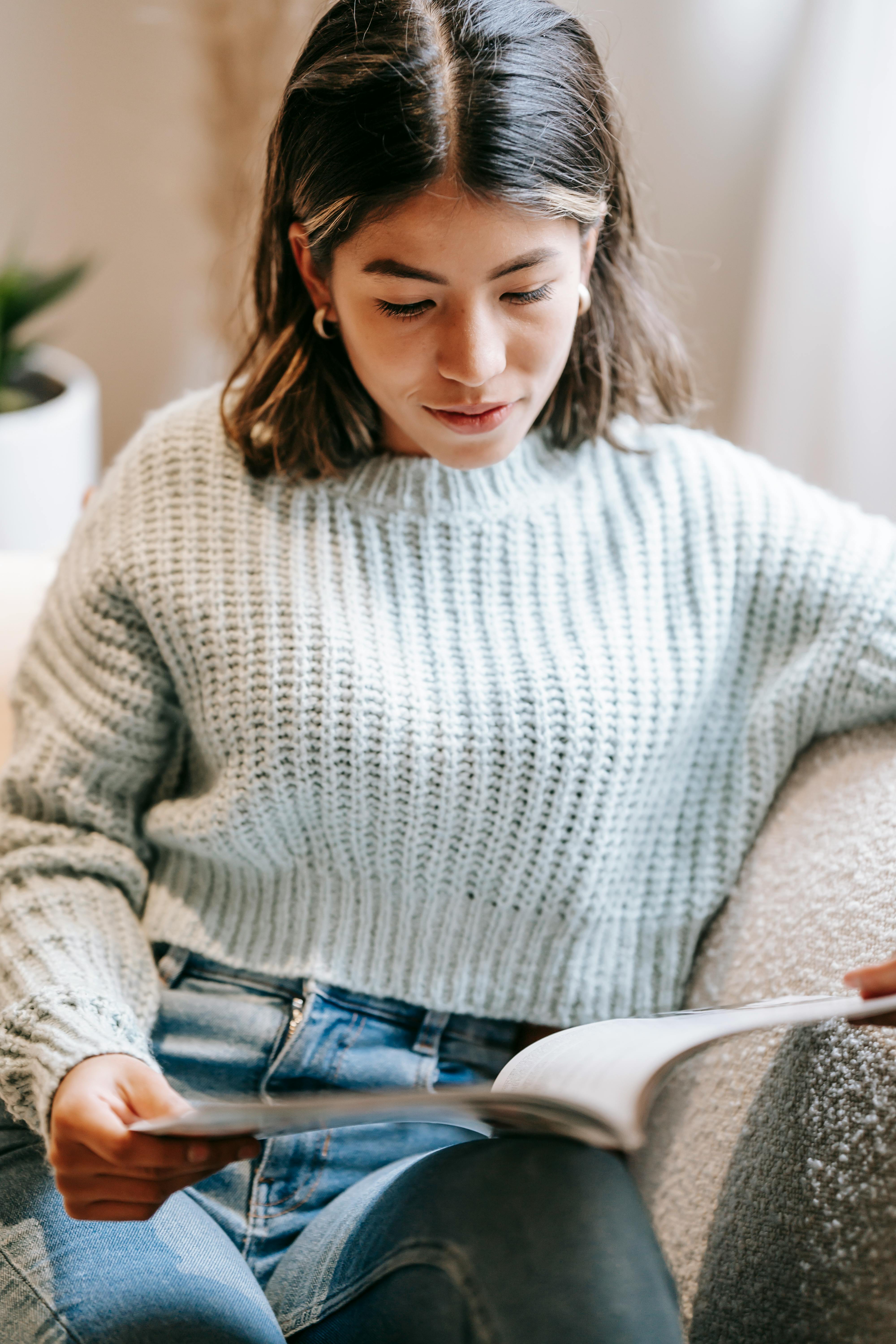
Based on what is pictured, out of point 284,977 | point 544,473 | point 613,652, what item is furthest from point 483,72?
point 284,977

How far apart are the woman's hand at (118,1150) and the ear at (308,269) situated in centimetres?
56

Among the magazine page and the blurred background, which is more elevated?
the blurred background

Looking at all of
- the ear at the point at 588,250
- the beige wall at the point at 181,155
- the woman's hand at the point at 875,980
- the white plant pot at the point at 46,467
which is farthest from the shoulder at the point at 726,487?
the white plant pot at the point at 46,467

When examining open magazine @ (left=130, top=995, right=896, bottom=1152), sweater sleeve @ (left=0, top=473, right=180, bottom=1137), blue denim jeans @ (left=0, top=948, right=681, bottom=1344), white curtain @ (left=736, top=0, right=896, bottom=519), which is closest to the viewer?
open magazine @ (left=130, top=995, right=896, bottom=1152)

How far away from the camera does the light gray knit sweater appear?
84 cm

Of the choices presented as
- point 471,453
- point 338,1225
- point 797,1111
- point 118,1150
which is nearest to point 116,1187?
point 118,1150

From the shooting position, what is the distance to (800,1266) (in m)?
0.67

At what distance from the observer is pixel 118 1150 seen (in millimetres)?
674

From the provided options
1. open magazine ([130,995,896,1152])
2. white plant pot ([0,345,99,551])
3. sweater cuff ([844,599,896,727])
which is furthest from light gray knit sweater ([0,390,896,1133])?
white plant pot ([0,345,99,551])

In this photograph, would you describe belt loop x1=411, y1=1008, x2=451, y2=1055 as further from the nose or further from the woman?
the nose

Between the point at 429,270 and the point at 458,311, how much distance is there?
3 centimetres

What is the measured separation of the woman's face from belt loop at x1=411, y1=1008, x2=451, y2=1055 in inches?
17.3

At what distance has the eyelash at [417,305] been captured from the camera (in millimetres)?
729

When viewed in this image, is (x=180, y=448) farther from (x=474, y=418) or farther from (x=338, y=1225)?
(x=338, y=1225)
